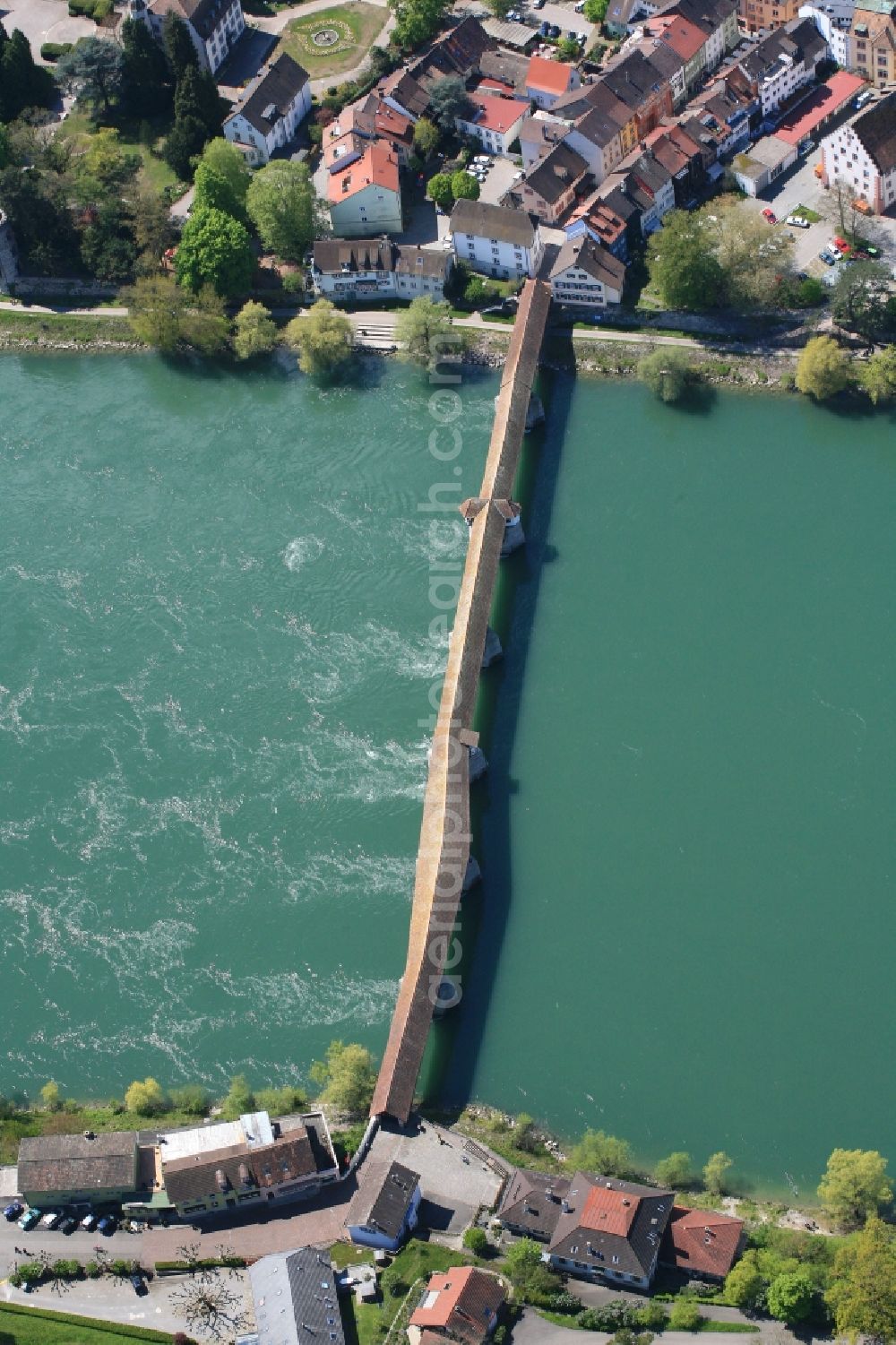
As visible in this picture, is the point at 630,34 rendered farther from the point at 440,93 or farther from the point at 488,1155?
the point at 488,1155

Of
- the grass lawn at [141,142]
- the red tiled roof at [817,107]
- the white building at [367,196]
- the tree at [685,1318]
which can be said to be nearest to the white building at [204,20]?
the grass lawn at [141,142]

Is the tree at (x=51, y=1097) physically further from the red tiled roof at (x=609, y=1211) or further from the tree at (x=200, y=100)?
the tree at (x=200, y=100)

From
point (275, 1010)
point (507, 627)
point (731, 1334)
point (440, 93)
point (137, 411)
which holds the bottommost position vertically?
point (731, 1334)

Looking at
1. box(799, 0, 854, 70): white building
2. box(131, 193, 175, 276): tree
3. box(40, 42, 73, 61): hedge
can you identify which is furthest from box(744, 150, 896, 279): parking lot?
box(40, 42, 73, 61): hedge

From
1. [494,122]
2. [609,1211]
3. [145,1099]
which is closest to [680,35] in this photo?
[494,122]

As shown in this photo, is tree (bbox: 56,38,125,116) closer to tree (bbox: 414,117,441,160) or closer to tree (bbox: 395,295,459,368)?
tree (bbox: 414,117,441,160)

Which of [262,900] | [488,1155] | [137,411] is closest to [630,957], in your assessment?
[488,1155]

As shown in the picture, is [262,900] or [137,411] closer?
[262,900]
